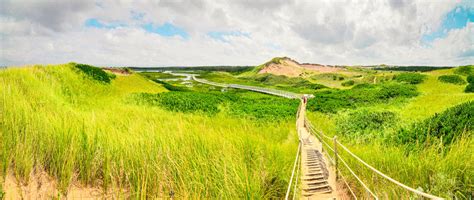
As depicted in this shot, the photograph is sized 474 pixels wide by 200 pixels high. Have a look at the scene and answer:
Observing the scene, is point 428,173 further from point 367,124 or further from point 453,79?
point 453,79

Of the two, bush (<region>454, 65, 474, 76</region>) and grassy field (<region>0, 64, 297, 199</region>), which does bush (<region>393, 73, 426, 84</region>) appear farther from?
grassy field (<region>0, 64, 297, 199</region>)

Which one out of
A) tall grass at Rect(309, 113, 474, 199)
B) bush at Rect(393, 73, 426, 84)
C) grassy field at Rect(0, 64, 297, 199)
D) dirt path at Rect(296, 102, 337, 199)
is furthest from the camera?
bush at Rect(393, 73, 426, 84)

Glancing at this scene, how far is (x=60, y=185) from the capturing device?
4.41 m

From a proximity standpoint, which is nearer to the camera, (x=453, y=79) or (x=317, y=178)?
(x=317, y=178)

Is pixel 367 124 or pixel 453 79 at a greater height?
pixel 453 79

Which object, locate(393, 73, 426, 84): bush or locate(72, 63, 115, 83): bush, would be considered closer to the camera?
locate(72, 63, 115, 83): bush

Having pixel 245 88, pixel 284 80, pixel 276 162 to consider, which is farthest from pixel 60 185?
pixel 284 80

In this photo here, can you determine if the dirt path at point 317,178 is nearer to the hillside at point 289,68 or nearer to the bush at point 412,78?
the bush at point 412,78

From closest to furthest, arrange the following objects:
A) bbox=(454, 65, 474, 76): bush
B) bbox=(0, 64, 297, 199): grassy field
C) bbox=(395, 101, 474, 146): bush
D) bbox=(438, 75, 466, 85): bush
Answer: bbox=(0, 64, 297, 199): grassy field < bbox=(395, 101, 474, 146): bush < bbox=(438, 75, 466, 85): bush < bbox=(454, 65, 474, 76): bush

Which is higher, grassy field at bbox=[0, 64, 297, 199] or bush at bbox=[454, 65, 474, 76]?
bush at bbox=[454, 65, 474, 76]

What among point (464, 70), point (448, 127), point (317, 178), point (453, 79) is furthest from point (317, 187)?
point (464, 70)

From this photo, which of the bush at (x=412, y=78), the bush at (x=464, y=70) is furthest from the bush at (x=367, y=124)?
the bush at (x=464, y=70)

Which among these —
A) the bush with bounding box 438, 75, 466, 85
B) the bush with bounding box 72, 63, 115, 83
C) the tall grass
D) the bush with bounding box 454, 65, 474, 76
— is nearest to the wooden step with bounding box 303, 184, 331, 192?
the tall grass

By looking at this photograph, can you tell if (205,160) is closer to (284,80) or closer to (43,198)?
(43,198)
